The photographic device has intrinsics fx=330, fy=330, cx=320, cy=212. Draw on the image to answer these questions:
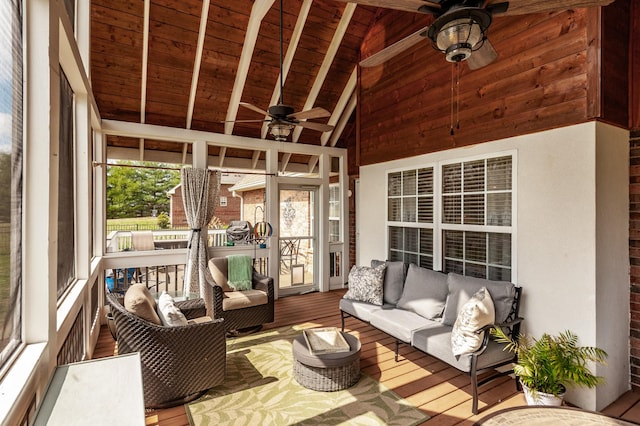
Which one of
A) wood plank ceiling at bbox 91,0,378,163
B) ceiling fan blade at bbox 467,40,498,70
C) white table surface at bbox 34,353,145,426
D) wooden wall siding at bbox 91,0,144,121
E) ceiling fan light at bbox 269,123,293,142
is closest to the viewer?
white table surface at bbox 34,353,145,426

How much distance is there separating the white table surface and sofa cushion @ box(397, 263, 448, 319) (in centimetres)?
290

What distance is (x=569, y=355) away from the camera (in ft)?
8.77

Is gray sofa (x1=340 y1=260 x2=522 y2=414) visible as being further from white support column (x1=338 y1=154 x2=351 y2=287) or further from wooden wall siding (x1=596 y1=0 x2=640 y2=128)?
white support column (x1=338 y1=154 x2=351 y2=287)

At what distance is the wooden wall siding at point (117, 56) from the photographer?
4.05 meters

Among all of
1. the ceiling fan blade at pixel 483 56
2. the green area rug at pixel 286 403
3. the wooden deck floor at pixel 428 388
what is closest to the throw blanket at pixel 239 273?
the green area rug at pixel 286 403

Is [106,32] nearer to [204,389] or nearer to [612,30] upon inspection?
[204,389]

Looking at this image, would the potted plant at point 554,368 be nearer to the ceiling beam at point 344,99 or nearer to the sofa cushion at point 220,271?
the sofa cushion at point 220,271

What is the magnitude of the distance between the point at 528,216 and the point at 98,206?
5.22m

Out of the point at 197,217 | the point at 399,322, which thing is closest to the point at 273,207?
the point at 197,217

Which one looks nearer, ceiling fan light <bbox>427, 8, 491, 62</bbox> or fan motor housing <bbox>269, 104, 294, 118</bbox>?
ceiling fan light <bbox>427, 8, 491, 62</bbox>

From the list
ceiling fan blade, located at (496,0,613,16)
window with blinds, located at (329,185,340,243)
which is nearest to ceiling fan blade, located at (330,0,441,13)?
ceiling fan blade, located at (496,0,613,16)

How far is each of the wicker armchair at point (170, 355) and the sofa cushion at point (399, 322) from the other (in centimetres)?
178

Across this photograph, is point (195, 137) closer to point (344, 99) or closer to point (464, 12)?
point (344, 99)

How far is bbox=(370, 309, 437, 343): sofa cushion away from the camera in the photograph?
133 inches
